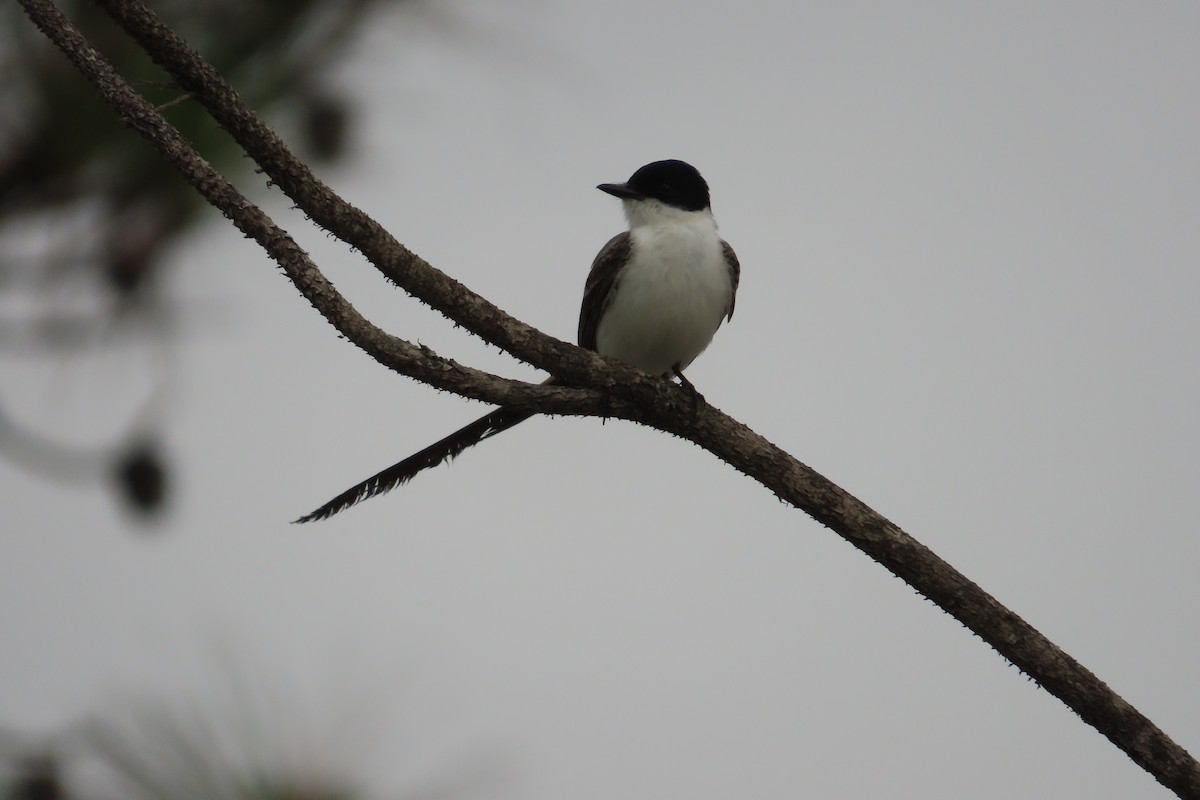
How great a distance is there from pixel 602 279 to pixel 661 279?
247 mm

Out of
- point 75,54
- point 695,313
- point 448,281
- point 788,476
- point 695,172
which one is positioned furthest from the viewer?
point 695,172

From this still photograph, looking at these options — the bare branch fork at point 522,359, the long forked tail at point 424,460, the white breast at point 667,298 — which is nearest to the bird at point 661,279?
the white breast at point 667,298

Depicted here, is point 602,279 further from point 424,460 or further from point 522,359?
point 522,359

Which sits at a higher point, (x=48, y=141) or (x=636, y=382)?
(x=48, y=141)

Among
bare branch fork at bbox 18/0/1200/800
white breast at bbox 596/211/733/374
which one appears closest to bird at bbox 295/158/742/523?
white breast at bbox 596/211/733/374

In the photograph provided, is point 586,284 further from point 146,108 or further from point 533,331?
point 146,108

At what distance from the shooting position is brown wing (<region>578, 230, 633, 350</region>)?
15.6 ft

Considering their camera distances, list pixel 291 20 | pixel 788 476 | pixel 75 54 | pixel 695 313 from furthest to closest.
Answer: pixel 695 313 < pixel 291 20 < pixel 788 476 < pixel 75 54

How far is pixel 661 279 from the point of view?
4.65 m

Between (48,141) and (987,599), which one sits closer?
(987,599)

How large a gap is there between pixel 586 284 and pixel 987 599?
2467mm

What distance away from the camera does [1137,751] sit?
266 centimetres

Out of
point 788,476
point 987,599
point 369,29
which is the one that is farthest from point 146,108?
point 987,599

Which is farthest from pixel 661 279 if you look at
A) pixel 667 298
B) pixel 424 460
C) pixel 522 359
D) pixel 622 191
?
pixel 522 359
